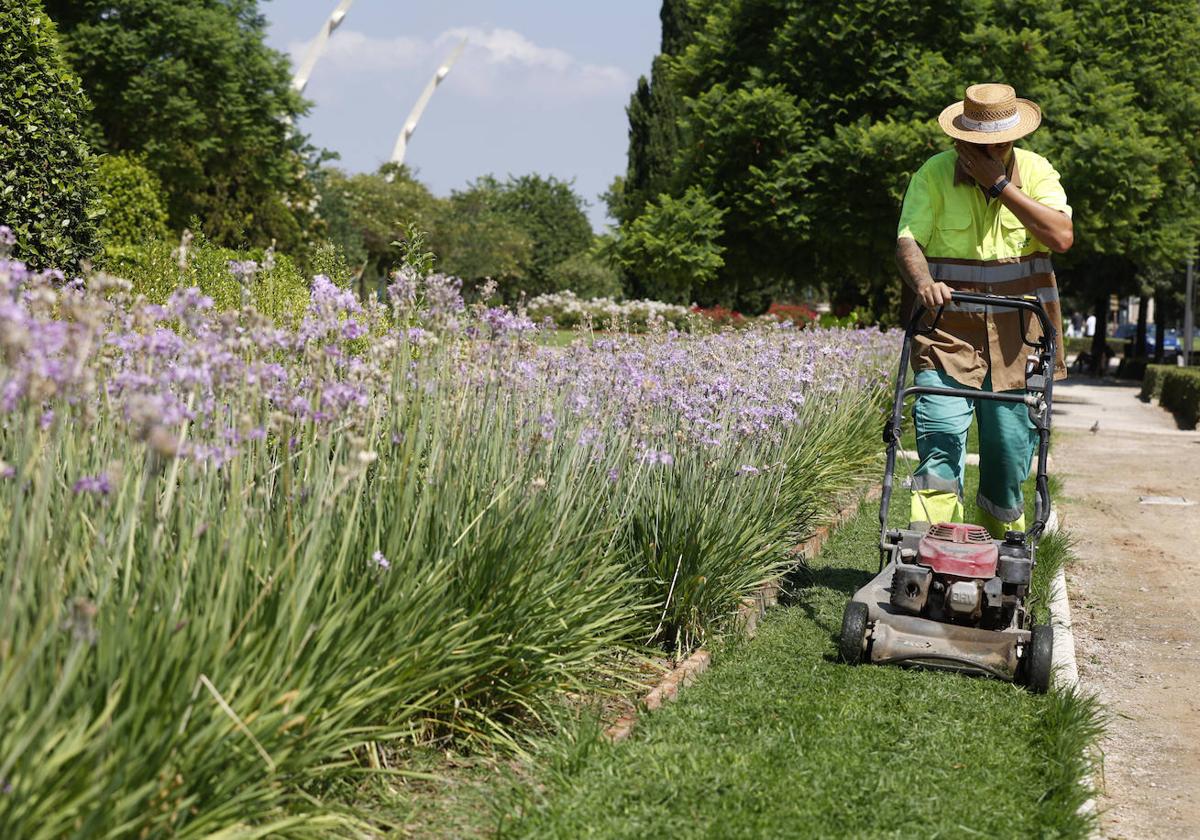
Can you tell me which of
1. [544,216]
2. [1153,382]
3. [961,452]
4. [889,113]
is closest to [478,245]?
[544,216]

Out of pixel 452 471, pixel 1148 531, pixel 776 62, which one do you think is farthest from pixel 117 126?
pixel 452 471

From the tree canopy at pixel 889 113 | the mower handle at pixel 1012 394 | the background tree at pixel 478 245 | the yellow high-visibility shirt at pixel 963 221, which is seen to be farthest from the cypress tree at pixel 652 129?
the mower handle at pixel 1012 394

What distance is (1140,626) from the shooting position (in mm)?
6656

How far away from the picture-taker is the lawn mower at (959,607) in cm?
496

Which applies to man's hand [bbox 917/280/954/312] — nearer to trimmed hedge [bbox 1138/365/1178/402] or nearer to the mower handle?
the mower handle

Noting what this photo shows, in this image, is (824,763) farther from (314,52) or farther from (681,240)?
(314,52)

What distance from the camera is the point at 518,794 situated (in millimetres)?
3713

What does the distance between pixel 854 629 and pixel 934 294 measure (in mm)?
1365

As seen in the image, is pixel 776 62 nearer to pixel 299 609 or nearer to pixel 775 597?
pixel 775 597

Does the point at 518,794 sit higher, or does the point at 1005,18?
the point at 1005,18

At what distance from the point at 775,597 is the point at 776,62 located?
1947cm

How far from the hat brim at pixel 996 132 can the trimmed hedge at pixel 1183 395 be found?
54.1 ft

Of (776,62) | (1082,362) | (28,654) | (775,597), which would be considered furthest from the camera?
(1082,362)

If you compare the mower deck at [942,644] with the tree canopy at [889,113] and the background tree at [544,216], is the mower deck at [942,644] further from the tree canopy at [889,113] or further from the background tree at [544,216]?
the background tree at [544,216]
